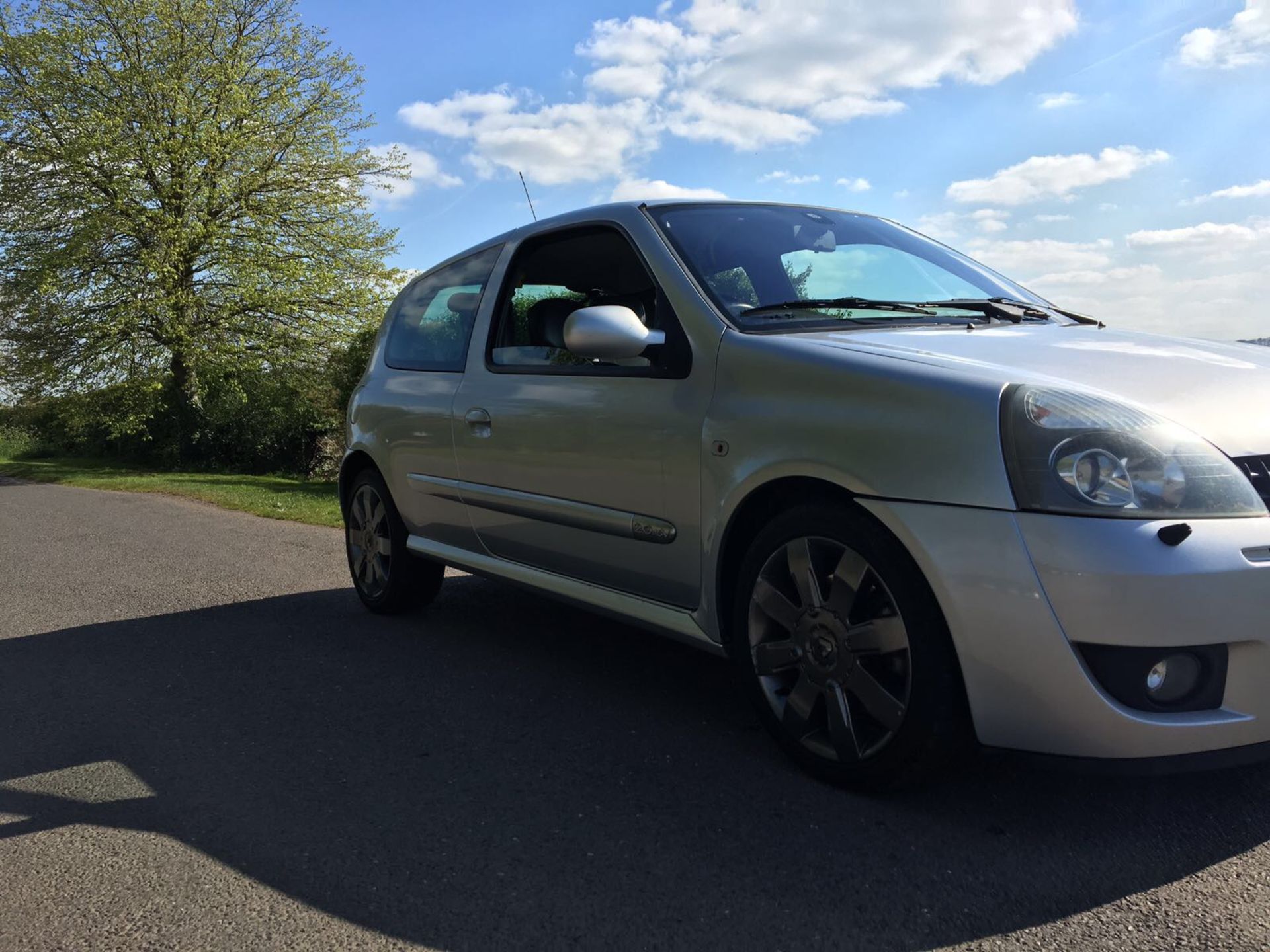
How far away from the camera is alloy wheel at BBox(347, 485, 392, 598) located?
5410mm

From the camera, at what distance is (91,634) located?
542cm

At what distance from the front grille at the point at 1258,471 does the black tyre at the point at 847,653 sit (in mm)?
772

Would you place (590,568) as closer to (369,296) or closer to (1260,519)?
(1260,519)

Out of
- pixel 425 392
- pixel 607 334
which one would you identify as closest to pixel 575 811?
pixel 607 334

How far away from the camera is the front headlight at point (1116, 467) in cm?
237

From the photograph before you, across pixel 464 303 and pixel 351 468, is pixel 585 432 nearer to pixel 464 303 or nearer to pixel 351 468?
pixel 464 303

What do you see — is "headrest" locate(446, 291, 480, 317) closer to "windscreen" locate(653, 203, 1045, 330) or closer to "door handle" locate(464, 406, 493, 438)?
"door handle" locate(464, 406, 493, 438)

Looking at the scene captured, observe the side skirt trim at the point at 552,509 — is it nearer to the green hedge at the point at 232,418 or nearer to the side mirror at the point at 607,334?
the side mirror at the point at 607,334

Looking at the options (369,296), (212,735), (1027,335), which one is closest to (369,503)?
(212,735)

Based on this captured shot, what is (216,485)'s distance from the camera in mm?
16438

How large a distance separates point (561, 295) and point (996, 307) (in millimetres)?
1755

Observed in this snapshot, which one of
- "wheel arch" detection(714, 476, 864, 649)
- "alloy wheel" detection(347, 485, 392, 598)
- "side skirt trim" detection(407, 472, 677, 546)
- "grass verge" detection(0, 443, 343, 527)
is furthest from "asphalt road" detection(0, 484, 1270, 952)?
"grass verge" detection(0, 443, 343, 527)

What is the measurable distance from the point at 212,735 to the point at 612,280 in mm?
2278

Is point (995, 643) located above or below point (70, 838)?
above
